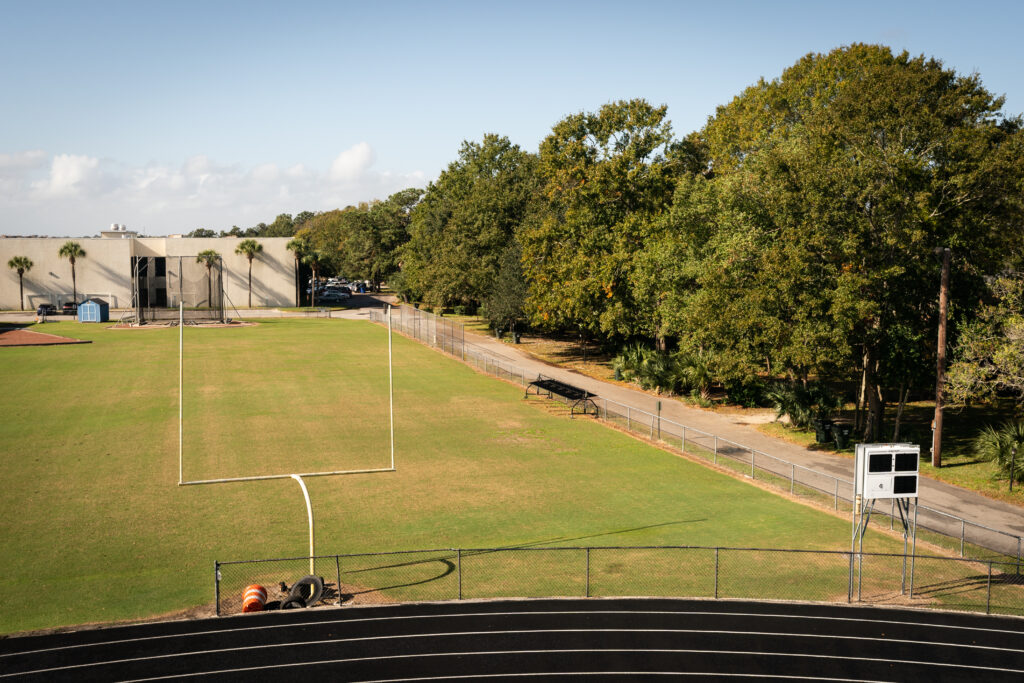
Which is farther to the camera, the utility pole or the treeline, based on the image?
the treeline

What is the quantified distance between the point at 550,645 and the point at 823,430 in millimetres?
23432

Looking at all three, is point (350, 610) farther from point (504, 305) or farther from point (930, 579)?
point (504, 305)

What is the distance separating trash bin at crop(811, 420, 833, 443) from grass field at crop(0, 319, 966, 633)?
7700 millimetres

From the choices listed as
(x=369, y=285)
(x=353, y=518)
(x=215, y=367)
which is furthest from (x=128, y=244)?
(x=353, y=518)

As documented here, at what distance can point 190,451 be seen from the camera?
32781mm

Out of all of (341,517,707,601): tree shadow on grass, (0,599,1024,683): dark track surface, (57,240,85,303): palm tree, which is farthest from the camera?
(57,240,85,303): palm tree

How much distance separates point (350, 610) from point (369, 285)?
146m

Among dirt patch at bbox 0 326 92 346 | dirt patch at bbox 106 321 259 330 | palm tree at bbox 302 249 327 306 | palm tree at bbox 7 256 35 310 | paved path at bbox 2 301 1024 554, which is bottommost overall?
paved path at bbox 2 301 1024 554

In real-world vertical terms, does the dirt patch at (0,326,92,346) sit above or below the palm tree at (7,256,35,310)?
below

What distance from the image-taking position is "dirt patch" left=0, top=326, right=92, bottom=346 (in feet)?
209

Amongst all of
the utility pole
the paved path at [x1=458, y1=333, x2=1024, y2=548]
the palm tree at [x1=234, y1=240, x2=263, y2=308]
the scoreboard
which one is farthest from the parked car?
the scoreboard

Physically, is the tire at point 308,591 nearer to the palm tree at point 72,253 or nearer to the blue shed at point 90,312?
the blue shed at point 90,312

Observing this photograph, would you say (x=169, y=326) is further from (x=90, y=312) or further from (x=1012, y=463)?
(x=1012, y=463)

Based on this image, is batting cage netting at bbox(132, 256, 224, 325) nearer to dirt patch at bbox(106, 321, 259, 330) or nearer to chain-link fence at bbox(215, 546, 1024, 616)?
dirt patch at bbox(106, 321, 259, 330)
